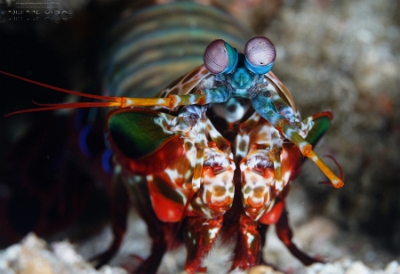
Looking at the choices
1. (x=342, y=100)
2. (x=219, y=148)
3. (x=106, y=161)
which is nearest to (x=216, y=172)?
(x=219, y=148)

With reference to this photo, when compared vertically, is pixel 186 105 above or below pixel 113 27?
below

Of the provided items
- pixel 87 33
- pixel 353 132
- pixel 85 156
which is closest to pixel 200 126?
pixel 85 156

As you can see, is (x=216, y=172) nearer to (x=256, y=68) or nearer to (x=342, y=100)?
(x=256, y=68)

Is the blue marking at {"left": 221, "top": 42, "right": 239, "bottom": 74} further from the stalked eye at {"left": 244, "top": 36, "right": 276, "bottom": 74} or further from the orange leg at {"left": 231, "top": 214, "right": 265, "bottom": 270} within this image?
the orange leg at {"left": 231, "top": 214, "right": 265, "bottom": 270}

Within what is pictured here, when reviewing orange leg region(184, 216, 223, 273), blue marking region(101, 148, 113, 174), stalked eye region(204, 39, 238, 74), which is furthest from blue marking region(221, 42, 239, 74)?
blue marking region(101, 148, 113, 174)

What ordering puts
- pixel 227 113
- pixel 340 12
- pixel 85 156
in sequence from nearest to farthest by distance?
pixel 227 113 < pixel 85 156 < pixel 340 12

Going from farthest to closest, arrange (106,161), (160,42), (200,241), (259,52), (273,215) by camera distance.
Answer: (160,42)
(106,161)
(273,215)
(200,241)
(259,52)

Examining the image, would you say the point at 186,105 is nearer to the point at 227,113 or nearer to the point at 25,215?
the point at 227,113
